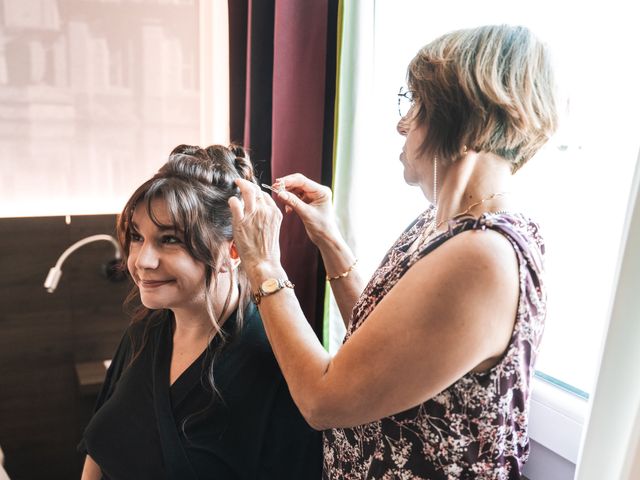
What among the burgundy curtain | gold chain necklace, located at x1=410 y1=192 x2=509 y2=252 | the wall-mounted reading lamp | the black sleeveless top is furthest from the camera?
the wall-mounted reading lamp

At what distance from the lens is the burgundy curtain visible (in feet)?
4.75

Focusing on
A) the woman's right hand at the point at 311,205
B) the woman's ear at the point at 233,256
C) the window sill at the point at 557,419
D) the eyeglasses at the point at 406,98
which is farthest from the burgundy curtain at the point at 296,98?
the window sill at the point at 557,419

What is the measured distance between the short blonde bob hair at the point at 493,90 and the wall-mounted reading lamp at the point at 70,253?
144cm

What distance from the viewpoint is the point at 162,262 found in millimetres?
1105

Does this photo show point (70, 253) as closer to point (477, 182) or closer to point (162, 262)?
point (162, 262)

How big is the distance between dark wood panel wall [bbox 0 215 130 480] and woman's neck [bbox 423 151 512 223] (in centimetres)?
148

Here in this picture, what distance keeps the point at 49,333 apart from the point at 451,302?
1.70m

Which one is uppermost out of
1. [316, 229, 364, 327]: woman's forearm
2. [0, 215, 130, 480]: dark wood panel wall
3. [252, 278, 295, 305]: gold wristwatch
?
[252, 278, 295, 305]: gold wristwatch

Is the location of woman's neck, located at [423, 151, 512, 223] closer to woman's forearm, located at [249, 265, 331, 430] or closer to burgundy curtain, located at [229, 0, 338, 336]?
woman's forearm, located at [249, 265, 331, 430]

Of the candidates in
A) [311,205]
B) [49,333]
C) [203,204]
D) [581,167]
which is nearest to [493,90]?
[581,167]

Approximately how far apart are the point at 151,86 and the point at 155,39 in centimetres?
17

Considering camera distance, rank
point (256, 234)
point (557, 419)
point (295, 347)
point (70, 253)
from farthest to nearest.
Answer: point (70, 253) → point (557, 419) → point (256, 234) → point (295, 347)

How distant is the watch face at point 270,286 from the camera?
0.83 metres

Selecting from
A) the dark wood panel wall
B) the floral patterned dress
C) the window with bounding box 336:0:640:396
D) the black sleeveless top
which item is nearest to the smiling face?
the black sleeveless top
